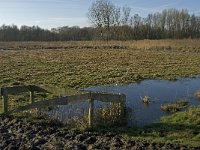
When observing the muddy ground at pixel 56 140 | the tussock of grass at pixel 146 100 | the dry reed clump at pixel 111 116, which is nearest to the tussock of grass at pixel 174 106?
the tussock of grass at pixel 146 100

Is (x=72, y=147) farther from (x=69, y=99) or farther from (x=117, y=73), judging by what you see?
(x=117, y=73)

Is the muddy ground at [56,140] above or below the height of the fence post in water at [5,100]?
below

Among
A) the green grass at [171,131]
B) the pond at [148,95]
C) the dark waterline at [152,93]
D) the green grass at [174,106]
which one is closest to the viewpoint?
the green grass at [171,131]

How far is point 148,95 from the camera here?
58.5ft

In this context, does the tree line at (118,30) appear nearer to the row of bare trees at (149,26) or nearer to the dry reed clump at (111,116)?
the row of bare trees at (149,26)

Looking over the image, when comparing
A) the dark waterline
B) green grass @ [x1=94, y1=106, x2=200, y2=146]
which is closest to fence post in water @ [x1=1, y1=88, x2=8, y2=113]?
green grass @ [x1=94, y1=106, x2=200, y2=146]

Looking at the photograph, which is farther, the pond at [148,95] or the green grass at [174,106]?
the green grass at [174,106]

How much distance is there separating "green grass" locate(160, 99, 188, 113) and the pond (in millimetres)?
243

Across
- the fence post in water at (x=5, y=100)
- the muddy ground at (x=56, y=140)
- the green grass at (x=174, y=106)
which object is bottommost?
the muddy ground at (x=56, y=140)

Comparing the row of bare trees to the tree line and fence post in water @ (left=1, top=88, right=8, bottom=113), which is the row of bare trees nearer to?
the tree line

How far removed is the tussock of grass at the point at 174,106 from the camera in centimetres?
1436

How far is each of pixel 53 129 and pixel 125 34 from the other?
8003 cm

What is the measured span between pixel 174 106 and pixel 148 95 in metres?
3.33

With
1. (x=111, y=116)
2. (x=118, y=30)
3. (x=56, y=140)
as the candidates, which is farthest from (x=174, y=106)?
(x=118, y=30)
